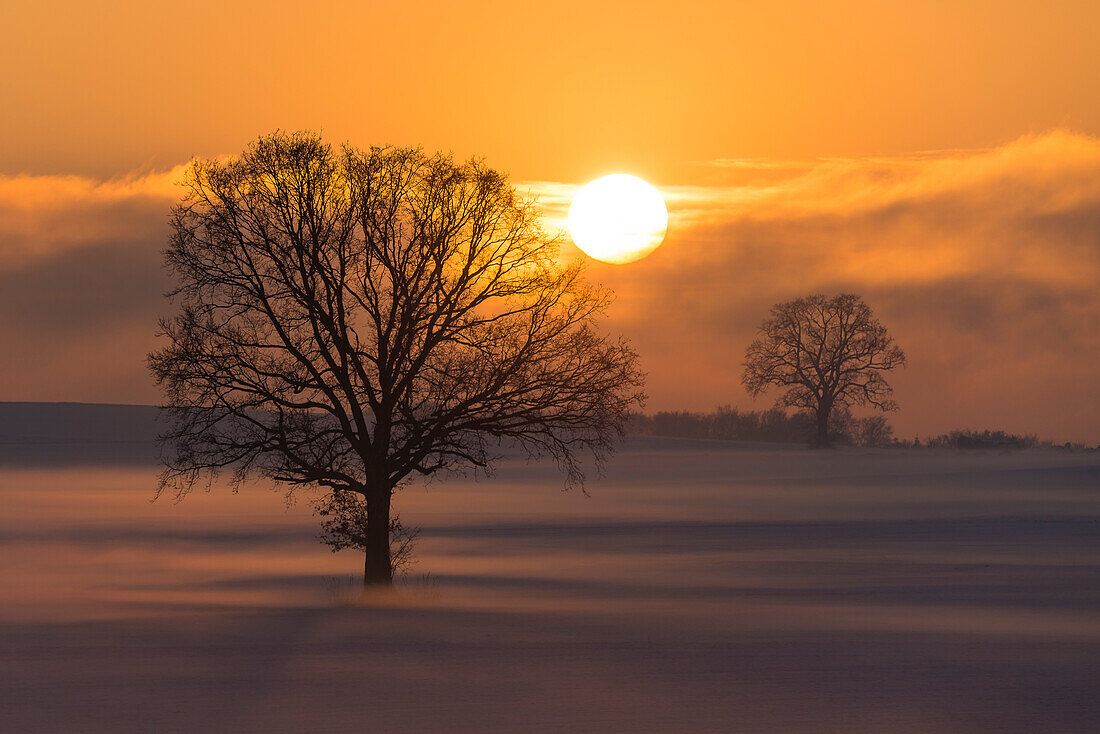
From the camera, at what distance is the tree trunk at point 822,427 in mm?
97625

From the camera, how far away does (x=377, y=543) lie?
31.2 m

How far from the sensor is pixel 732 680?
19938 millimetres

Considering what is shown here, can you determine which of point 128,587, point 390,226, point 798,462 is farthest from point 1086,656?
point 798,462

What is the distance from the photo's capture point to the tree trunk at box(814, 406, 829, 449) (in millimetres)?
97625

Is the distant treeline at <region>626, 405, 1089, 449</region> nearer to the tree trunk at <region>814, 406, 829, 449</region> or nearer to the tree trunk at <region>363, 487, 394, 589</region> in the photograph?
the tree trunk at <region>814, 406, 829, 449</region>

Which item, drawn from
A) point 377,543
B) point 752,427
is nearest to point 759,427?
point 752,427

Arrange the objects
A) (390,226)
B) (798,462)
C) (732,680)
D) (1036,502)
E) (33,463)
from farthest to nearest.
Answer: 1. (33,463)
2. (798,462)
3. (1036,502)
4. (390,226)
5. (732,680)

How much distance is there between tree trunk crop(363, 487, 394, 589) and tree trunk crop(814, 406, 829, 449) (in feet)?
230

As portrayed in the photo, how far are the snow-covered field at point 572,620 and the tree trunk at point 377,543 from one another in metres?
0.62

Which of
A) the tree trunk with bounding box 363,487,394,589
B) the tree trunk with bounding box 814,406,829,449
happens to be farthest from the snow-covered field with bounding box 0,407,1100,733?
the tree trunk with bounding box 814,406,829,449

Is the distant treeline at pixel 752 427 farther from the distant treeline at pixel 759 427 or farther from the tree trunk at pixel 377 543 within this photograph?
the tree trunk at pixel 377 543

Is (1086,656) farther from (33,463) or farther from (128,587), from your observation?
(33,463)

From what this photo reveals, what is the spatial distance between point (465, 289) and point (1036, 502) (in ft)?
109

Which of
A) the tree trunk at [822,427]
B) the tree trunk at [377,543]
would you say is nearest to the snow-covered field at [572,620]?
the tree trunk at [377,543]
